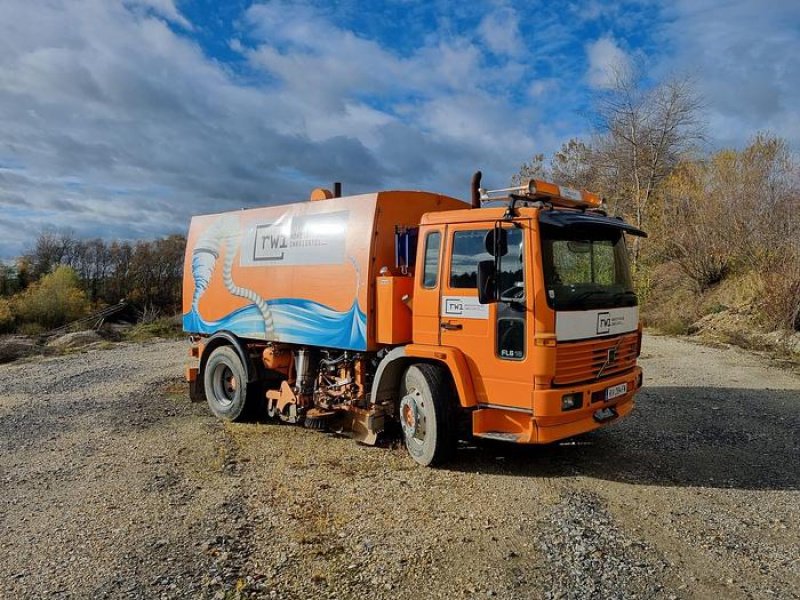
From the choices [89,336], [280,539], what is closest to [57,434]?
[280,539]

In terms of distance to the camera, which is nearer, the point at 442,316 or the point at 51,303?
the point at 442,316

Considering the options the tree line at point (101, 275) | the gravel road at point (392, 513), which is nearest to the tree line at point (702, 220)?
the gravel road at point (392, 513)

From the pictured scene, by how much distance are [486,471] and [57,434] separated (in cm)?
598

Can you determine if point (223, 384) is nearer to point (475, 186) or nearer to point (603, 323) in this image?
point (475, 186)

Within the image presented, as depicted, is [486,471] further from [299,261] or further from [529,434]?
[299,261]

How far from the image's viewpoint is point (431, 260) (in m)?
5.92

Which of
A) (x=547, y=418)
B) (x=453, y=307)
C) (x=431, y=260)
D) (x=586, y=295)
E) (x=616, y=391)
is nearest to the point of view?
(x=547, y=418)

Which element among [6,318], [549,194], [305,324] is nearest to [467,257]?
[549,194]

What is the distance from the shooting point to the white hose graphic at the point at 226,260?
7.71m

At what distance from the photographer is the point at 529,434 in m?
5.28

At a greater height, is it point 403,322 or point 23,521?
point 403,322

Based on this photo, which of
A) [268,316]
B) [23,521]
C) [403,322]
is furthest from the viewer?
[268,316]

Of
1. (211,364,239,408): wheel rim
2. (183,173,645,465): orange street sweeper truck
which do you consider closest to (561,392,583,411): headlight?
(183,173,645,465): orange street sweeper truck

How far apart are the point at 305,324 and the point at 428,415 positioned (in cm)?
216
